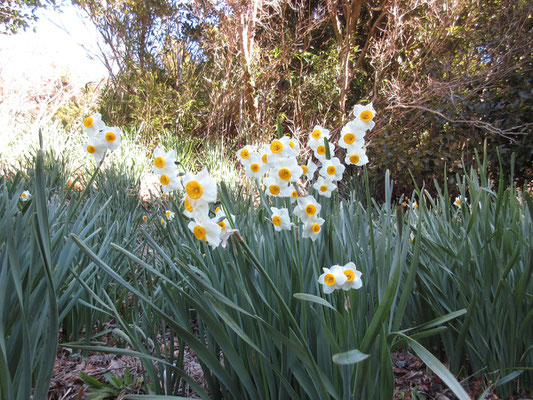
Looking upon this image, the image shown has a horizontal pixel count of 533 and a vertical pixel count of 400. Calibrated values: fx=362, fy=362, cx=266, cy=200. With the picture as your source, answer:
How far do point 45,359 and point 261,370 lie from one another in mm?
455

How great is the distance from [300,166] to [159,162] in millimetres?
400

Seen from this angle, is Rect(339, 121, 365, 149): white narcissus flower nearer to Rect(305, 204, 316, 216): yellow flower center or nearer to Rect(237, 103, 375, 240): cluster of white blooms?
Rect(237, 103, 375, 240): cluster of white blooms

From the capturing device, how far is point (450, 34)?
5301 millimetres

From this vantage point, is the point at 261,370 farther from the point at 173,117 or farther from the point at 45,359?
the point at 173,117

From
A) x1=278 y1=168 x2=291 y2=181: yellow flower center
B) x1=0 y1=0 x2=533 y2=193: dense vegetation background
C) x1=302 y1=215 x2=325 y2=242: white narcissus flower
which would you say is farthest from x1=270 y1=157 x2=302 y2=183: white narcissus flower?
x1=0 y1=0 x2=533 y2=193: dense vegetation background

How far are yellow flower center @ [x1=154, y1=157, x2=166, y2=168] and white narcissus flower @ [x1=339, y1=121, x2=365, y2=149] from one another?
1.72 ft

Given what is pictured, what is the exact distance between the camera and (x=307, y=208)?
877 millimetres

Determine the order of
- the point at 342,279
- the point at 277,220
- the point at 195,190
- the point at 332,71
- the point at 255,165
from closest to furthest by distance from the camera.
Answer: the point at 195,190 < the point at 342,279 < the point at 277,220 < the point at 255,165 < the point at 332,71

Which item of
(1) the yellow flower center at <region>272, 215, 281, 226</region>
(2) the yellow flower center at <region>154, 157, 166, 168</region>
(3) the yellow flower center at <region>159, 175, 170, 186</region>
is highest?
(2) the yellow flower center at <region>154, 157, 166, 168</region>

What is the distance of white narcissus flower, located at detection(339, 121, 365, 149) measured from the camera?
1.05 m

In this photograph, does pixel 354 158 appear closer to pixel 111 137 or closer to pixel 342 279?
pixel 342 279

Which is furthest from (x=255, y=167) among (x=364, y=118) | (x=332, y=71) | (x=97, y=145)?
(x=332, y=71)

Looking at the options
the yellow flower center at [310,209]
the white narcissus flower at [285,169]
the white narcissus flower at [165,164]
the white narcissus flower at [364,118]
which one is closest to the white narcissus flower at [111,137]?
the white narcissus flower at [165,164]

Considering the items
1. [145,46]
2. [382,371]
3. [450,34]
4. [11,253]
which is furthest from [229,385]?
[145,46]
